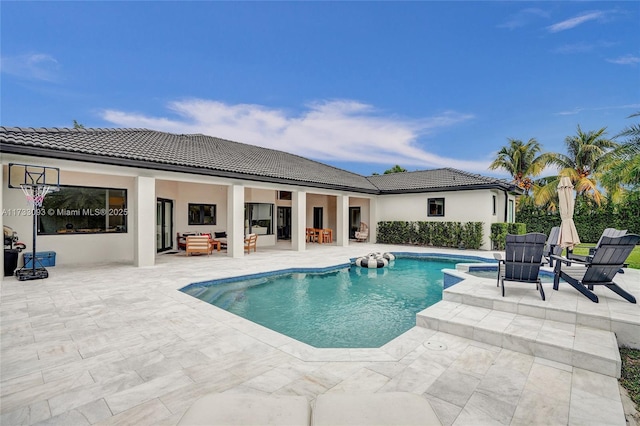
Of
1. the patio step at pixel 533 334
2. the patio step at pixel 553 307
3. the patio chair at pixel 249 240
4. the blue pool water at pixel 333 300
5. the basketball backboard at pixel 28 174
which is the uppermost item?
the basketball backboard at pixel 28 174

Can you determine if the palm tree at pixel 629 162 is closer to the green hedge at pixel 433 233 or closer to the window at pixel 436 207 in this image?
the green hedge at pixel 433 233

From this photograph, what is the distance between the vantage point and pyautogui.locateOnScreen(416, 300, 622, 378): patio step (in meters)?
3.64

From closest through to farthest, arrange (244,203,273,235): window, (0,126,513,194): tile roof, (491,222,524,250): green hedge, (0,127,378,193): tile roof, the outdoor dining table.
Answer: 1. (0,127,378,193): tile roof
2. (0,126,513,194): tile roof
3. (491,222,524,250): green hedge
4. (244,203,273,235): window
5. the outdoor dining table

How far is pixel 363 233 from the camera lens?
2036cm

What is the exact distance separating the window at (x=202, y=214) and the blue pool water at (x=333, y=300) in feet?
24.4

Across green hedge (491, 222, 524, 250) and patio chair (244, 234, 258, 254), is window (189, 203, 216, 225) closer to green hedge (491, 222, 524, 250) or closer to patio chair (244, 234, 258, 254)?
patio chair (244, 234, 258, 254)

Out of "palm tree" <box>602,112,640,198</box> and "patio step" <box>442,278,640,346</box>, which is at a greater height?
"palm tree" <box>602,112,640,198</box>

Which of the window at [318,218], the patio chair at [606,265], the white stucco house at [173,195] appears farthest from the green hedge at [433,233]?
the patio chair at [606,265]

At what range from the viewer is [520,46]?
1652cm

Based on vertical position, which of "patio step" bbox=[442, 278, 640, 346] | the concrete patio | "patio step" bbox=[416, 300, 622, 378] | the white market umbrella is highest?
the white market umbrella

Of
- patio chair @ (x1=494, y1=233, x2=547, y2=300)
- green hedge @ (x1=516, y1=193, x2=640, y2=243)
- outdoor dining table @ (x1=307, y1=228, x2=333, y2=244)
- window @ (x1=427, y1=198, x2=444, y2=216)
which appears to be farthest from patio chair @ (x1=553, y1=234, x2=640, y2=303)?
green hedge @ (x1=516, y1=193, x2=640, y2=243)

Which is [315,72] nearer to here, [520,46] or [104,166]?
[520,46]

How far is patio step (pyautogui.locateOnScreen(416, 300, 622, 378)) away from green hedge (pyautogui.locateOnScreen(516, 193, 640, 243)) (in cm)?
1907

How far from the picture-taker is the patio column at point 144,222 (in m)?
10.2
